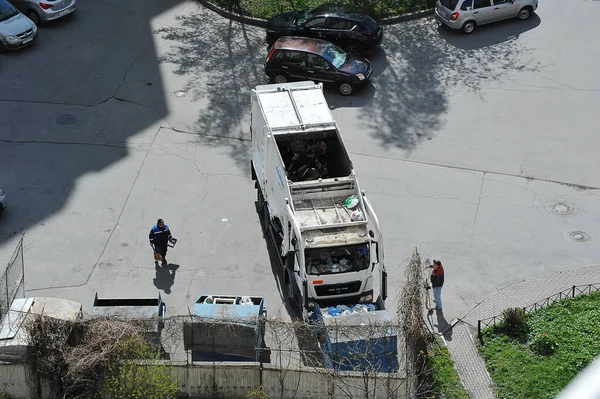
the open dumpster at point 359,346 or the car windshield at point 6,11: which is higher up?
the open dumpster at point 359,346

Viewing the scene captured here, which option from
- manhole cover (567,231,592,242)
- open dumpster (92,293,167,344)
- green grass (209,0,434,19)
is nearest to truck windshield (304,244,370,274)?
open dumpster (92,293,167,344)

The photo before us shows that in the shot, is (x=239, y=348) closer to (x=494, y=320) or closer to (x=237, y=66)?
(x=494, y=320)

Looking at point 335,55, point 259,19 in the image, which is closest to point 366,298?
point 335,55

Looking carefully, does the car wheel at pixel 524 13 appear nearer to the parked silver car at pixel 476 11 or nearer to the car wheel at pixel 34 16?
the parked silver car at pixel 476 11

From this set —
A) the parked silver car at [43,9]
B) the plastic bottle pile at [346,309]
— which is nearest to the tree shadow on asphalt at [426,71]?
the plastic bottle pile at [346,309]

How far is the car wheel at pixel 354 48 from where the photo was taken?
84.8 feet

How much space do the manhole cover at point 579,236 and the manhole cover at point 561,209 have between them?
764 mm

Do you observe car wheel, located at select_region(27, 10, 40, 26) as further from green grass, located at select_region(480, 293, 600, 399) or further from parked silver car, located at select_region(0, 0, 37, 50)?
green grass, located at select_region(480, 293, 600, 399)

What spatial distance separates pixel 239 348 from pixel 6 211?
321 inches

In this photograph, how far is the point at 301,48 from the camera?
2398cm

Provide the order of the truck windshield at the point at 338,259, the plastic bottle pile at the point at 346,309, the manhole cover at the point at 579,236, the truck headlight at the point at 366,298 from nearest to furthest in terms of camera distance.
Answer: the plastic bottle pile at the point at 346,309
the truck windshield at the point at 338,259
the truck headlight at the point at 366,298
the manhole cover at the point at 579,236

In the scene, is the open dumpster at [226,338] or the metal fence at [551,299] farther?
the metal fence at [551,299]

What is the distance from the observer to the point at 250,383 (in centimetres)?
1372

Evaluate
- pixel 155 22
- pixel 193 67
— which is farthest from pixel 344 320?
pixel 155 22
